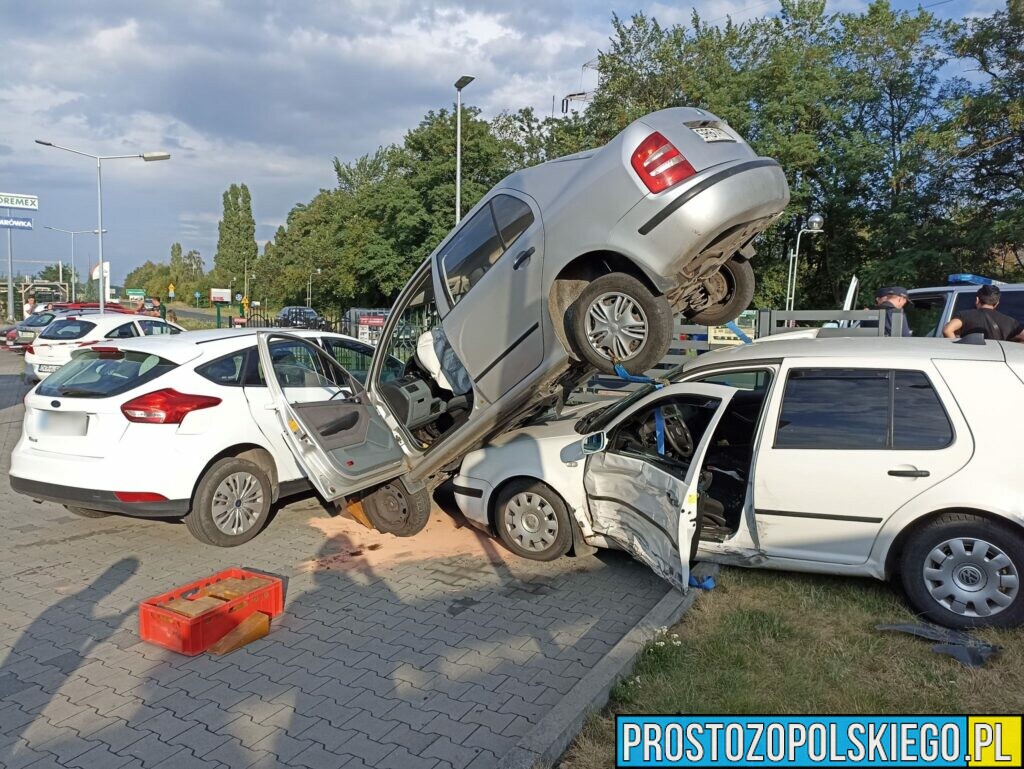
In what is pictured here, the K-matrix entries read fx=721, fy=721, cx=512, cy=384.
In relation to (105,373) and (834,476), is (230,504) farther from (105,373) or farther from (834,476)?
(834,476)

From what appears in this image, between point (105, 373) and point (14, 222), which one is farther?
point (14, 222)

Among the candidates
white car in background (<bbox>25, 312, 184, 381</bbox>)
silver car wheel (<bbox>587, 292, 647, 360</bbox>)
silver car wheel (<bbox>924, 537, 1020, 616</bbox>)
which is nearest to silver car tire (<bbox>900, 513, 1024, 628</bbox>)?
silver car wheel (<bbox>924, 537, 1020, 616</bbox>)

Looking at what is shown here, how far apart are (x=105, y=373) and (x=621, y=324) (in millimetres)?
4064

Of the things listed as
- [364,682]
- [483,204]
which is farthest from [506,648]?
[483,204]

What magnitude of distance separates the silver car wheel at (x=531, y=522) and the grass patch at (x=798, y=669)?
131 centimetres

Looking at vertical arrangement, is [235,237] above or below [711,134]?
above

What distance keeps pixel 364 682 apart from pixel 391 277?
32784 millimetres

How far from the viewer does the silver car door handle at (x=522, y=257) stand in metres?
5.15

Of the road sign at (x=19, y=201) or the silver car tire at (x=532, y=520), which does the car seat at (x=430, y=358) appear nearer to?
the silver car tire at (x=532, y=520)

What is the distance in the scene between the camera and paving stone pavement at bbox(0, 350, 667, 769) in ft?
10.5

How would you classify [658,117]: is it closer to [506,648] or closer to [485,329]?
[485,329]

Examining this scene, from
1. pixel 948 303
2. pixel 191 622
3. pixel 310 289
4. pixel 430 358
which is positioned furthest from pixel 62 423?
pixel 310 289

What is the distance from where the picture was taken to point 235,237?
79250 millimetres

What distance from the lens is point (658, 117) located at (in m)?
4.87
